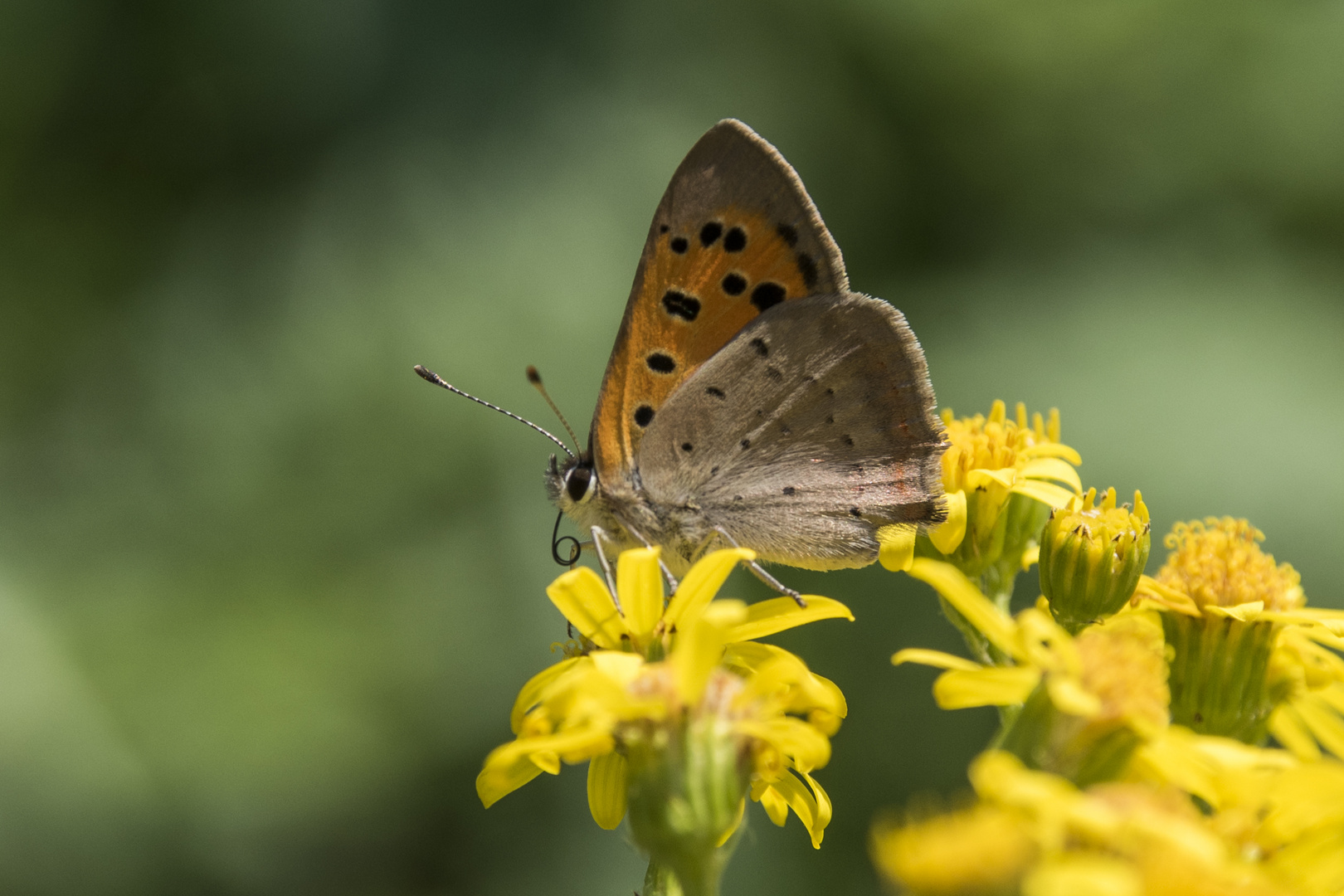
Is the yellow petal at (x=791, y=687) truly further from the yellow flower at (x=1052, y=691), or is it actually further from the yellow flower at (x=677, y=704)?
the yellow flower at (x=1052, y=691)

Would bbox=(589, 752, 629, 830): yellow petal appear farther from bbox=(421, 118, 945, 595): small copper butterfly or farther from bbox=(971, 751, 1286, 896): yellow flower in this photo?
bbox=(971, 751, 1286, 896): yellow flower

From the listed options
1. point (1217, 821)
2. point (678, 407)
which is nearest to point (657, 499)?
point (678, 407)

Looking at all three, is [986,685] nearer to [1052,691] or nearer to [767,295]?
[1052,691]

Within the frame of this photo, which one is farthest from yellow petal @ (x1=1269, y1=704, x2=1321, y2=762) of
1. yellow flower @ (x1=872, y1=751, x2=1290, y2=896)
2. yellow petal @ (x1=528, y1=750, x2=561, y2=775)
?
yellow petal @ (x1=528, y1=750, x2=561, y2=775)

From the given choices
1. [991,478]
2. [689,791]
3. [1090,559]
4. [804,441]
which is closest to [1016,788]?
[689,791]

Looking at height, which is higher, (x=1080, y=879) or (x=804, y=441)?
(x=804, y=441)

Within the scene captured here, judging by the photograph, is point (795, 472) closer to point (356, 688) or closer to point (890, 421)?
point (890, 421)
